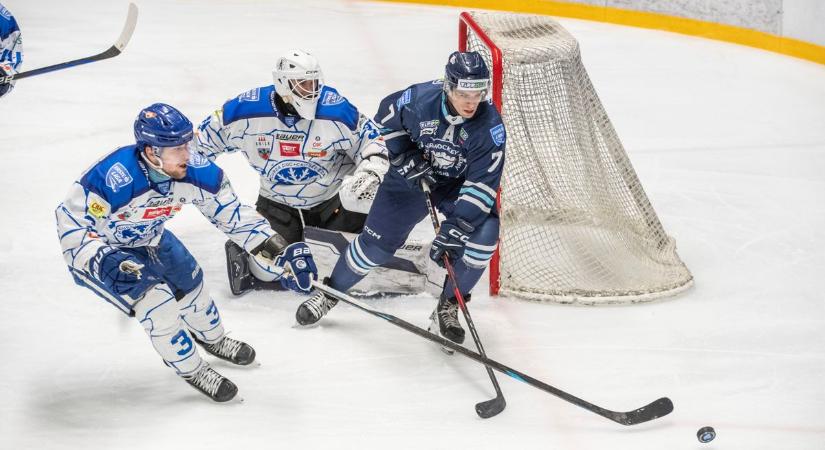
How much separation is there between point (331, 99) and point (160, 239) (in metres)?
1.01

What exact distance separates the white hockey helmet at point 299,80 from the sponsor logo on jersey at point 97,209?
0.94 meters

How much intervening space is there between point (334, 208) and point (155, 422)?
55.1 inches

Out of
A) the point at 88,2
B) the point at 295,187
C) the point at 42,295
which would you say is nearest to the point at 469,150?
the point at 295,187

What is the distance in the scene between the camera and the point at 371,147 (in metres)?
4.03

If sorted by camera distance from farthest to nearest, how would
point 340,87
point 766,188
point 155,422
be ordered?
point 340,87 < point 766,188 < point 155,422

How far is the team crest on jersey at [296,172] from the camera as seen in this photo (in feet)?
13.3

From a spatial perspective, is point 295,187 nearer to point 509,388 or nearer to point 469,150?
point 469,150

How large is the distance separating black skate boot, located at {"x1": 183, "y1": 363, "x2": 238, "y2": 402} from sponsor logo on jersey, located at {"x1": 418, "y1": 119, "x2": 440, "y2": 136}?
1080mm

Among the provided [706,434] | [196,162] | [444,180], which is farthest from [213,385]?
[706,434]

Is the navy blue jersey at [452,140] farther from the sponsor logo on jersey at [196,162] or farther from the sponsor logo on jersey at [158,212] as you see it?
the sponsor logo on jersey at [158,212]

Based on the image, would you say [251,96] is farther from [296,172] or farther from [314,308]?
[314,308]

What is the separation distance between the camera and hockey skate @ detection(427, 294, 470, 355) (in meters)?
3.68

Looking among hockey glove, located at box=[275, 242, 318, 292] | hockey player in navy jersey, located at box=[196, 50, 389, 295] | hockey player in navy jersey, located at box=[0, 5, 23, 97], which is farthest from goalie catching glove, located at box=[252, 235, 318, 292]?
hockey player in navy jersey, located at box=[0, 5, 23, 97]

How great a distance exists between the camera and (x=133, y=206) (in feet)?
10.1
